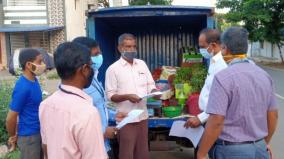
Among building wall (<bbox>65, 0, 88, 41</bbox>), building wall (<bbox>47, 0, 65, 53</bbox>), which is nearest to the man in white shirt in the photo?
building wall (<bbox>47, 0, 65, 53</bbox>)

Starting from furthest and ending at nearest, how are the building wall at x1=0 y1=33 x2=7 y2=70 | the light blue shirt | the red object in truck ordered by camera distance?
1. the building wall at x1=0 y1=33 x2=7 y2=70
2. the red object in truck
3. the light blue shirt

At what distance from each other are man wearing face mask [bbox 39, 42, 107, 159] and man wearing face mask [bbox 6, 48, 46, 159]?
1.45m

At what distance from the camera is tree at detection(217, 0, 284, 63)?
2739 cm

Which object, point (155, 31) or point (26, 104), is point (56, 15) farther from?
point (26, 104)

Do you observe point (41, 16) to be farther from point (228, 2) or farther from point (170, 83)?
point (170, 83)

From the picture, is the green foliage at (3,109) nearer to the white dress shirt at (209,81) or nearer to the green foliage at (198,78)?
the green foliage at (198,78)

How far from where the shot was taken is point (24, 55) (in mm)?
3982

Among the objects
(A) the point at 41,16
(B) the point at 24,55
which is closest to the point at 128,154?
(B) the point at 24,55

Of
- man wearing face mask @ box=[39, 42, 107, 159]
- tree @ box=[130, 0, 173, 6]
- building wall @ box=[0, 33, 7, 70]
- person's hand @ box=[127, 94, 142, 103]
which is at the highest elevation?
tree @ box=[130, 0, 173, 6]

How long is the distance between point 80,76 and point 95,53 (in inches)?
62.0

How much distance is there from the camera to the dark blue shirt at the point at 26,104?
3.79m

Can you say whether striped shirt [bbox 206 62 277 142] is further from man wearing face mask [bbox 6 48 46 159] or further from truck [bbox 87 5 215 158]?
truck [bbox 87 5 215 158]

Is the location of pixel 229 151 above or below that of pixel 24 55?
below

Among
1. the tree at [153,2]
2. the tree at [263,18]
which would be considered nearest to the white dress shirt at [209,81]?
the tree at [263,18]
